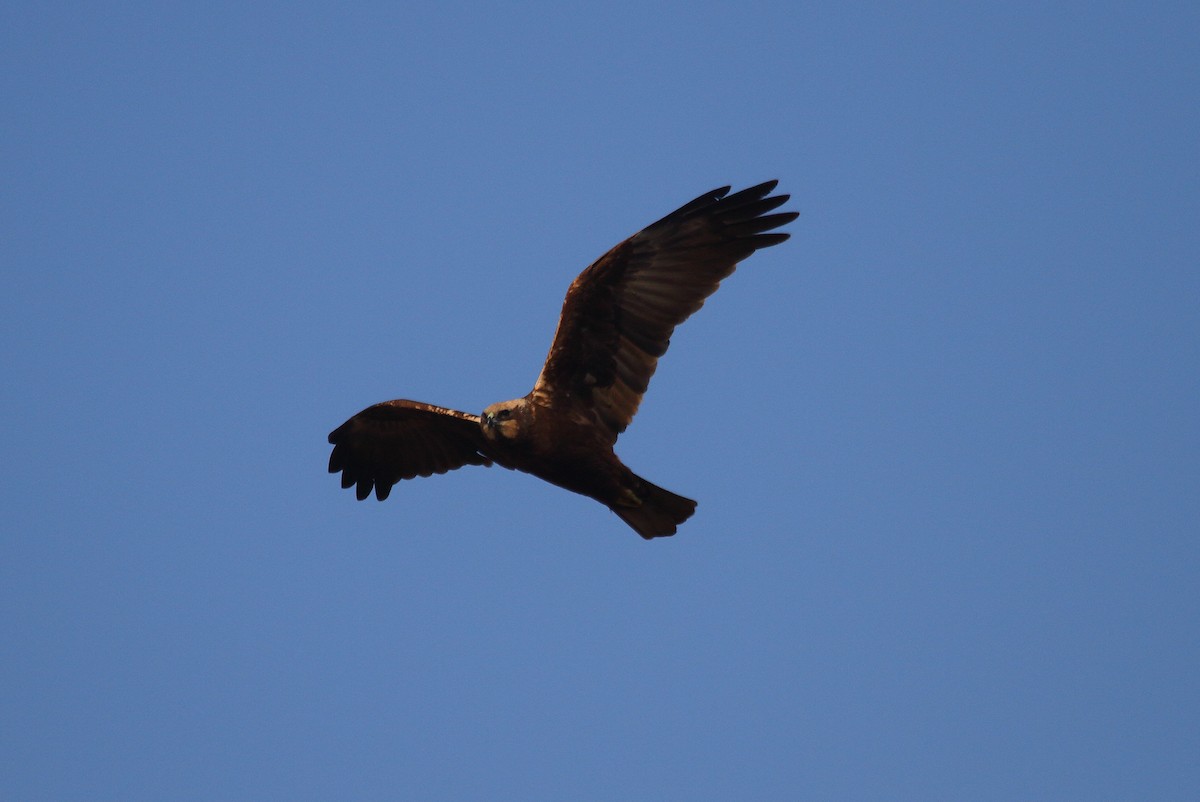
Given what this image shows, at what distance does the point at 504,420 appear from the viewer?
11078mm

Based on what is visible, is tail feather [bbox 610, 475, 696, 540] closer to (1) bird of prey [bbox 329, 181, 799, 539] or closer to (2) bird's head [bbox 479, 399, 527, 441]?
(1) bird of prey [bbox 329, 181, 799, 539]

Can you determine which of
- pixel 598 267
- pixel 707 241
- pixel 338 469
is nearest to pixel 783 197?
pixel 707 241

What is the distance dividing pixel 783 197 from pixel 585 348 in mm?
2041

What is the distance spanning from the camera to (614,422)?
1157 centimetres

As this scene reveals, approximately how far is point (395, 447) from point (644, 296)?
3.25 m

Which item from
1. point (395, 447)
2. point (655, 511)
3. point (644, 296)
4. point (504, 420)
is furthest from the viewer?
point (395, 447)

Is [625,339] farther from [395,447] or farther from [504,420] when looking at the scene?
[395,447]

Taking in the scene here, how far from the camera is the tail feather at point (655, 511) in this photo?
1156cm

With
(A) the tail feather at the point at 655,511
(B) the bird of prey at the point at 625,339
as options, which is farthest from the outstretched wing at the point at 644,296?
(A) the tail feather at the point at 655,511

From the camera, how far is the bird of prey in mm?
11273

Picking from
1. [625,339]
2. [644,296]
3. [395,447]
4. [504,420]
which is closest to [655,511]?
[625,339]

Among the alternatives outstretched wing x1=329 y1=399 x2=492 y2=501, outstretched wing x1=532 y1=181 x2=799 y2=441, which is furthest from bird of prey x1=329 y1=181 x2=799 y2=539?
outstretched wing x1=329 y1=399 x2=492 y2=501

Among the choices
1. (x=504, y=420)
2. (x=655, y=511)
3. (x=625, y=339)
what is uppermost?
(x=625, y=339)

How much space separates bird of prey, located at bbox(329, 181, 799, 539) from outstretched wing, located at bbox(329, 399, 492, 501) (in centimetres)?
133
